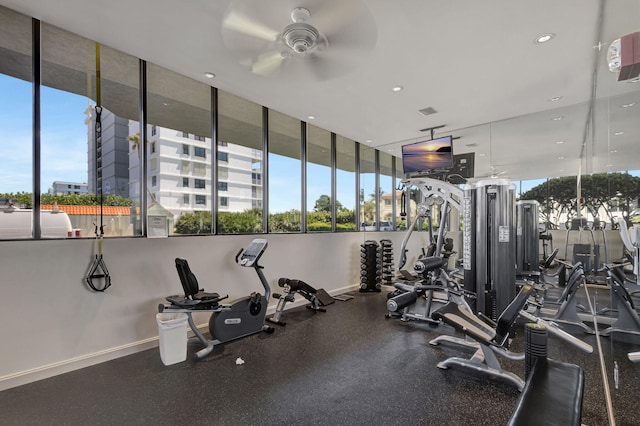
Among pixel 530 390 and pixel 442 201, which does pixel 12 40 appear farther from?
pixel 442 201

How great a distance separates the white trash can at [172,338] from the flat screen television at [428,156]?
4.72 meters

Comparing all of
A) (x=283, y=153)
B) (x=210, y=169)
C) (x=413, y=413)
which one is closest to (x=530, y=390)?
(x=413, y=413)

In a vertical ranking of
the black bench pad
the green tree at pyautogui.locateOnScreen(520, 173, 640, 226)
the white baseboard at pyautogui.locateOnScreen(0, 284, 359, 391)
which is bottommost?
the white baseboard at pyautogui.locateOnScreen(0, 284, 359, 391)

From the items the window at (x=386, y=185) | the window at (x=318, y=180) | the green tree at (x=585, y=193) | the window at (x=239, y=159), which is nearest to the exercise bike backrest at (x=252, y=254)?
the window at (x=239, y=159)

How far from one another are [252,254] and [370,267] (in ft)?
10.1

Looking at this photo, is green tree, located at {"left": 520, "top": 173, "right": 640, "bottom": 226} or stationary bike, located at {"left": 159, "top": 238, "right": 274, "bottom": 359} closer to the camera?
green tree, located at {"left": 520, "top": 173, "right": 640, "bottom": 226}

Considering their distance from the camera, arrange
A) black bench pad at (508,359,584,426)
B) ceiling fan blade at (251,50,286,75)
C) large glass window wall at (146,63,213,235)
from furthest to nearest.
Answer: large glass window wall at (146,63,213,235) < ceiling fan blade at (251,50,286,75) < black bench pad at (508,359,584,426)

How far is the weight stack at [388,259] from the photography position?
6281 mm

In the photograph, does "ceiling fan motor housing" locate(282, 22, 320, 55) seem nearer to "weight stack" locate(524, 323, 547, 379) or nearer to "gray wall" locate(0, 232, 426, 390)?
"weight stack" locate(524, 323, 547, 379)

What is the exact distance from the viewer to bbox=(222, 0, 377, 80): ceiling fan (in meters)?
2.02

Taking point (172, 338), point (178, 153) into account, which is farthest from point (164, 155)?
point (172, 338)

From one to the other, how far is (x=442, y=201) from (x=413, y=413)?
10.00ft

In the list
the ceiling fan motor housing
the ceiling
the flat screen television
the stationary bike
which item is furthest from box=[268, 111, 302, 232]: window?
the ceiling fan motor housing

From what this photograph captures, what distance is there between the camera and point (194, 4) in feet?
8.66
